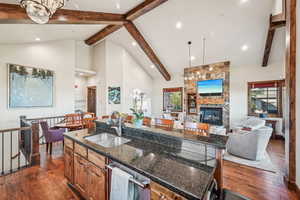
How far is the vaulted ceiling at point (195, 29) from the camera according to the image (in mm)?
3756

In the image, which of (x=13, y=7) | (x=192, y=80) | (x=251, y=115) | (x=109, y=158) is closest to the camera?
(x=109, y=158)

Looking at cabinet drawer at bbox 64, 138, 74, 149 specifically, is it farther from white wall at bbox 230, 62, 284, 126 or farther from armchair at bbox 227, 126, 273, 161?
white wall at bbox 230, 62, 284, 126

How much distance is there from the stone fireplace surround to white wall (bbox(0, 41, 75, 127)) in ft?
17.7

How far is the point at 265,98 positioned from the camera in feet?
18.3

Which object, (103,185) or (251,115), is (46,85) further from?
(251,115)

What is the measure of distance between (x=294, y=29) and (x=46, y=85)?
6637mm

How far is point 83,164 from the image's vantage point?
1783 mm

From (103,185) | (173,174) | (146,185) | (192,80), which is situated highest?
(192,80)

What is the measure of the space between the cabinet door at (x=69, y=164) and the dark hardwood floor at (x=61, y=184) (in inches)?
10.0

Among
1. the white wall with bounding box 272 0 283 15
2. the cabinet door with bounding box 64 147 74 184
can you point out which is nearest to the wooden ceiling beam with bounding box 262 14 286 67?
the white wall with bounding box 272 0 283 15

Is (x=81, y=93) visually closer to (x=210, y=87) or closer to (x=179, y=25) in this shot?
(x=179, y=25)

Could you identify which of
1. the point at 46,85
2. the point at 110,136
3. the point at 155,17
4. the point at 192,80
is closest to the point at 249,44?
the point at 192,80

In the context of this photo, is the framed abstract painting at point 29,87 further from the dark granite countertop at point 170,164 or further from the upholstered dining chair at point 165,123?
the upholstered dining chair at point 165,123

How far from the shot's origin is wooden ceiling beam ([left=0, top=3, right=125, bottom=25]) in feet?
9.07
